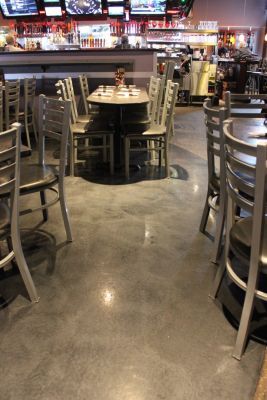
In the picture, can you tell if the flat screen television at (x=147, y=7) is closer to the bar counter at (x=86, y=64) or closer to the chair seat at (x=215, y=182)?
the bar counter at (x=86, y=64)

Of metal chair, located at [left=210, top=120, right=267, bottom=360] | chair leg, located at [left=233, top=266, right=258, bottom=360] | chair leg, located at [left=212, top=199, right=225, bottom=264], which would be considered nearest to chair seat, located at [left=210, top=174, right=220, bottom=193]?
chair leg, located at [left=212, top=199, right=225, bottom=264]

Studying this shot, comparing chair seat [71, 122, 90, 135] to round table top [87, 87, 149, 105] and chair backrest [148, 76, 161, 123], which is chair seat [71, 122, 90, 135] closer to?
round table top [87, 87, 149, 105]

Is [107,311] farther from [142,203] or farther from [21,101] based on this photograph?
[21,101]

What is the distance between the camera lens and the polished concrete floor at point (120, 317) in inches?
65.9

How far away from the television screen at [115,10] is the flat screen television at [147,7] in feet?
0.80

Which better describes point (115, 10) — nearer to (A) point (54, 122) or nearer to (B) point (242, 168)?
(A) point (54, 122)

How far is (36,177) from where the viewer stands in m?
2.60

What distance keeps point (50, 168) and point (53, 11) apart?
21.7 ft

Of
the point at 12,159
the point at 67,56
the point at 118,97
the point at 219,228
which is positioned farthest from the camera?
the point at 67,56

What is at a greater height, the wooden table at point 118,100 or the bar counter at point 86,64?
the bar counter at point 86,64

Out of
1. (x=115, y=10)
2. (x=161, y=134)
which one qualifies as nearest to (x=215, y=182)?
(x=161, y=134)

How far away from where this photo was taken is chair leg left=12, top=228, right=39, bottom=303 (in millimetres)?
2070

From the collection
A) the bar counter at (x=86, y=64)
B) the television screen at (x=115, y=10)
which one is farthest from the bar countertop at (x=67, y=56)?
the television screen at (x=115, y=10)

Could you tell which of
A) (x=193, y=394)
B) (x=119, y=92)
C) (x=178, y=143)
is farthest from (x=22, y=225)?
(x=178, y=143)
